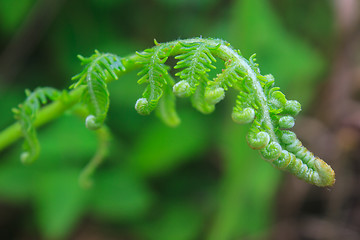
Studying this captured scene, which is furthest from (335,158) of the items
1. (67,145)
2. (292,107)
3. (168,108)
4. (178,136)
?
(292,107)

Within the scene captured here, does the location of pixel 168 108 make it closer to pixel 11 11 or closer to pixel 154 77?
pixel 154 77

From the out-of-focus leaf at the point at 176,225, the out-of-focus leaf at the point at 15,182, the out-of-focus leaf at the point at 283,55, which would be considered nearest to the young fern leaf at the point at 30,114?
the out-of-focus leaf at the point at 15,182

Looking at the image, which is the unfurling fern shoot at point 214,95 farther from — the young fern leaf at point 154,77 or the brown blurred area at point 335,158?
the brown blurred area at point 335,158

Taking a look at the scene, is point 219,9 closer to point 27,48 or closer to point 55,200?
point 27,48

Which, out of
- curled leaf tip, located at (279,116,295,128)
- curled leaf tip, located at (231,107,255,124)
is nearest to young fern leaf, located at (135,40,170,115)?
curled leaf tip, located at (231,107,255,124)

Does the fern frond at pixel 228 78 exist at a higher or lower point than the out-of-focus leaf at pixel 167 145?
lower

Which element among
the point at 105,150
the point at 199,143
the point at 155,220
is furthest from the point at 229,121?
the point at 105,150

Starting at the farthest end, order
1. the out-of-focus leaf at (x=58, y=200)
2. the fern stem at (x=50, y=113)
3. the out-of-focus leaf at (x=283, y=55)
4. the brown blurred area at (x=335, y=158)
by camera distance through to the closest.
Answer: the brown blurred area at (x=335, y=158) → the out-of-focus leaf at (x=283, y=55) → the out-of-focus leaf at (x=58, y=200) → the fern stem at (x=50, y=113)
